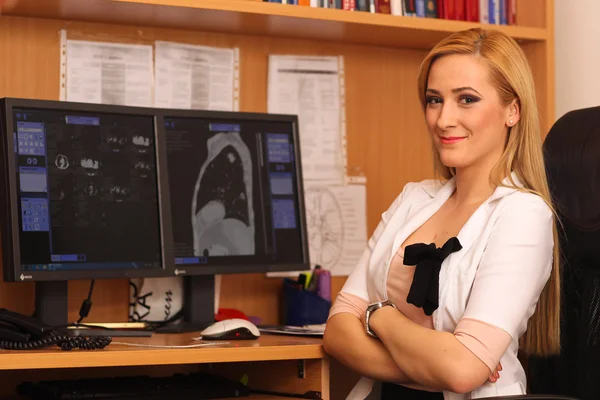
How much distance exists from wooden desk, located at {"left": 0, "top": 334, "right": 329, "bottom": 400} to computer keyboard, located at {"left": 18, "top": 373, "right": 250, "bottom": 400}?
0.05 m

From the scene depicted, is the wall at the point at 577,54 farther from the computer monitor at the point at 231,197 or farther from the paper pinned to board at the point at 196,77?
the paper pinned to board at the point at 196,77

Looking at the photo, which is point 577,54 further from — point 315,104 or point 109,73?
point 109,73

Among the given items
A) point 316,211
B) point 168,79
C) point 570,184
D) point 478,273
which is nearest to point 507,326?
point 478,273

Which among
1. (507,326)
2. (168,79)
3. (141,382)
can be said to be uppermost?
(168,79)

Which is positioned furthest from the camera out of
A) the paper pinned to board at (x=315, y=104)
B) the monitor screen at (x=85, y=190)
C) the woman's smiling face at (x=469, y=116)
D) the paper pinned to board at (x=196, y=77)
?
the paper pinned to board at (x=315, y=104)

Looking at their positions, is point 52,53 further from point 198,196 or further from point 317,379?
point 317,379

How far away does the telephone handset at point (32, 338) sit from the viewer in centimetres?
191

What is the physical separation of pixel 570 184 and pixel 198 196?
918 millimetres

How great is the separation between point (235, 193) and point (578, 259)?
2.91ft

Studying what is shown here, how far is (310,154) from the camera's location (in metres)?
2.83

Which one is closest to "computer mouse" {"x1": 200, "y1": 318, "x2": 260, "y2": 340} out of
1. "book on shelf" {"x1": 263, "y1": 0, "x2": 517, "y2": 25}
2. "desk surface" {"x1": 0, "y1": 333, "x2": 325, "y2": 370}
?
"desk surface" {"x1": 0, "y1": 333, "x2": 325, "y2": 370}

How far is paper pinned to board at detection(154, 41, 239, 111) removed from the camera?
2.66 meters

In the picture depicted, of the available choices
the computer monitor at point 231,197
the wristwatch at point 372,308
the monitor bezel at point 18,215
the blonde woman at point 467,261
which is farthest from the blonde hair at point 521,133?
the monitor bezel at point 18,215

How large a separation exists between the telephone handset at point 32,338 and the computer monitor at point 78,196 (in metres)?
0.22
